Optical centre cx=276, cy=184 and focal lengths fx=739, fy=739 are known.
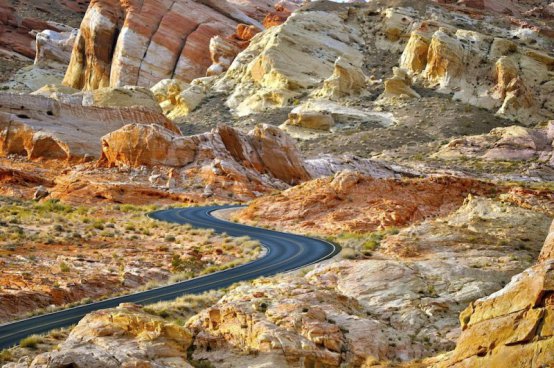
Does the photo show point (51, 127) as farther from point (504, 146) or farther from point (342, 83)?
point (504, 146)

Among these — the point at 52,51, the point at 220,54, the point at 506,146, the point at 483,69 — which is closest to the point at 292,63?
the point at 220,54

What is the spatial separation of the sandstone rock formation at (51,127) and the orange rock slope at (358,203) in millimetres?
23615

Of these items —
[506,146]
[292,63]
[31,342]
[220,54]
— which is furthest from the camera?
[220,54]

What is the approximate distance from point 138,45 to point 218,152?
6027cm

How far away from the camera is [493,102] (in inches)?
3915

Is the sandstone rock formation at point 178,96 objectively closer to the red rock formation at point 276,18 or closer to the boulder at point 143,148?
the red rock formation at point 276,18

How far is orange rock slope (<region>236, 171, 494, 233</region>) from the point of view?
45.6 m

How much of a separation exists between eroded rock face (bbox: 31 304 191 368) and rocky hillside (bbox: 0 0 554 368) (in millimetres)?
69

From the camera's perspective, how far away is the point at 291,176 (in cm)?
6794

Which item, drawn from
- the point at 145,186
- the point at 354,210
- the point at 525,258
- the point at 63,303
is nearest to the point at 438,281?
the point at 525,258

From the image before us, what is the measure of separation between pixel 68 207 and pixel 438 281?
33.5 metres

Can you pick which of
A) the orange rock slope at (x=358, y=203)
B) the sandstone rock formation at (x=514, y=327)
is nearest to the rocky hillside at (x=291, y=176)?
the sandstone rock formation at (x=514, y=327)

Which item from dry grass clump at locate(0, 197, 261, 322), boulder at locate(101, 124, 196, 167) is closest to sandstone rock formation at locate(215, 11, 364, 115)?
boulder at locate(101, 124, 196, 167)

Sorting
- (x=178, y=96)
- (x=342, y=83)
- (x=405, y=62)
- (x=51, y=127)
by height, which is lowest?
(x=178, y=96)
